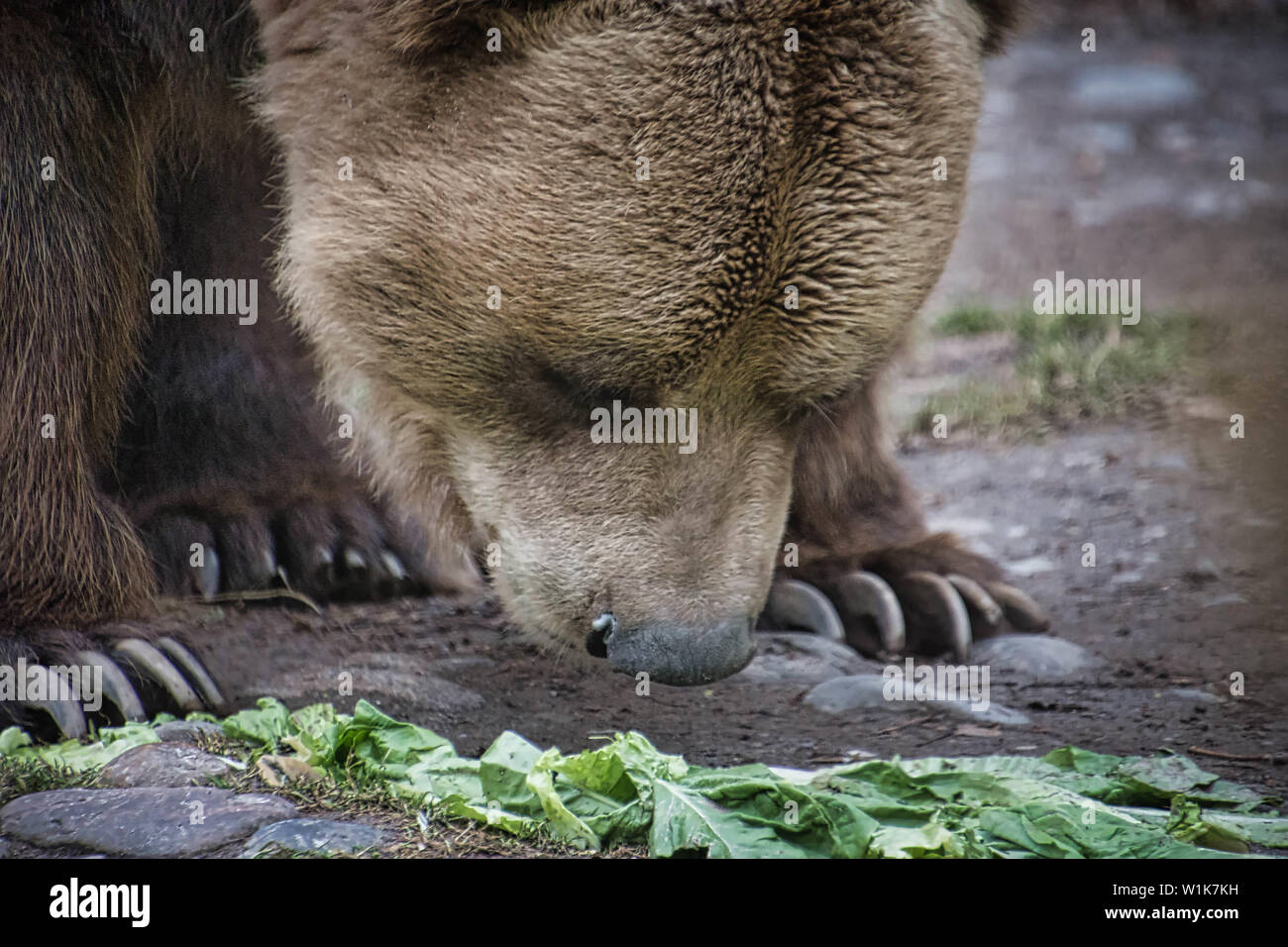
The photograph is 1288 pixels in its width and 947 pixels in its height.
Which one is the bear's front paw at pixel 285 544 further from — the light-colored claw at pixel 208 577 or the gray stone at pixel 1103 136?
the gray stone at pixel 1103 136

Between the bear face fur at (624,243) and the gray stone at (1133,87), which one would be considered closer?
the bear face fur at (624,243)

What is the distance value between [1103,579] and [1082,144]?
486 centimetres

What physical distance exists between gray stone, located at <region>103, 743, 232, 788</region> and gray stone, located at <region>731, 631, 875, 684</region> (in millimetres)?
1382

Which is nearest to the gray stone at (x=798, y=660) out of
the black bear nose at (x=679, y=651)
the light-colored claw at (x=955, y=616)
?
the light-colored claw at (x=955, y=616)

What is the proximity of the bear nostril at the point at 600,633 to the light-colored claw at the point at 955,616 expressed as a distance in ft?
4.24

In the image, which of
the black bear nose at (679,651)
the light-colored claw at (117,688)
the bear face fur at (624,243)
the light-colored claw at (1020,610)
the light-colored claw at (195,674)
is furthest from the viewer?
the light-colored claw at (1020,610)

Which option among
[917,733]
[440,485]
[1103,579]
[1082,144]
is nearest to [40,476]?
[440,485]

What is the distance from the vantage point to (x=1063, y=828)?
261 cm

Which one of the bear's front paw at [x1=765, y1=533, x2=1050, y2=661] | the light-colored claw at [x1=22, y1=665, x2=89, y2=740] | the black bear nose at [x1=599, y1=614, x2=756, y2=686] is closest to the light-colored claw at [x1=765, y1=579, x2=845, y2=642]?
the bear's front paw at [x1=765, y1=533, x2=1050, y2=661]

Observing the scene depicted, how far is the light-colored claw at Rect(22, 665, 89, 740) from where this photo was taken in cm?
301

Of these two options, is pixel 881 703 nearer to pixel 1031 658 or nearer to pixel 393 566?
pixel 1031 658

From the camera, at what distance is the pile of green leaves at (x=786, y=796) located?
8.25ft

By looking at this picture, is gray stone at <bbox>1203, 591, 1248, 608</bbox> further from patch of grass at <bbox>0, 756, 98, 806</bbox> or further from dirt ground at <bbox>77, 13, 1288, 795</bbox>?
patch of grass at <bbox>0, 756, 98, 806</bbox>

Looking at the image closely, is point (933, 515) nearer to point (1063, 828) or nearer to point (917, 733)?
point (917, 733)
